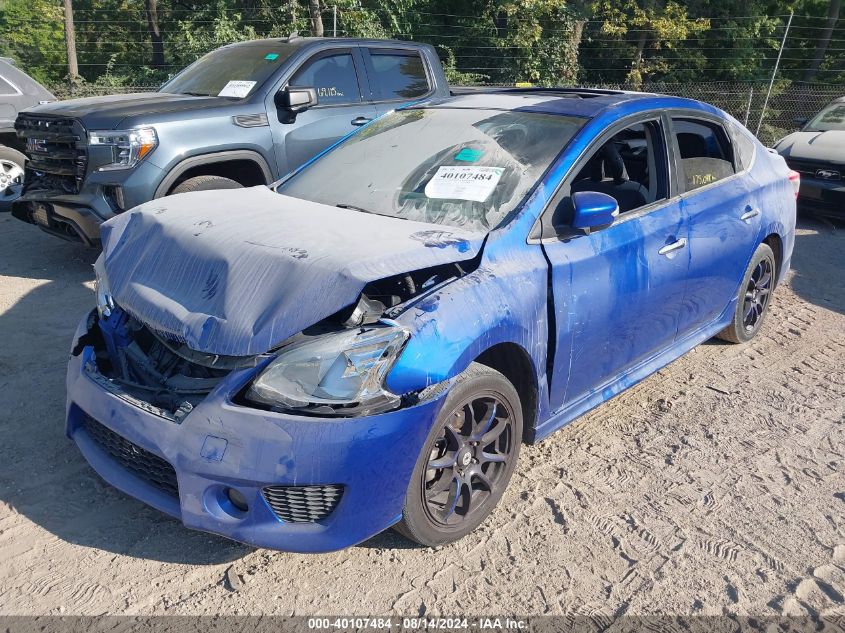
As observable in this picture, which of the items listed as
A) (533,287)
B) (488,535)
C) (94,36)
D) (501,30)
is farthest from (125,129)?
(94,36)

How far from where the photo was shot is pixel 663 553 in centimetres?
299

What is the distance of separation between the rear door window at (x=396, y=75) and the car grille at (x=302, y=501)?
216 inches

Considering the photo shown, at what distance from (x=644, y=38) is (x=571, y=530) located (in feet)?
70.1

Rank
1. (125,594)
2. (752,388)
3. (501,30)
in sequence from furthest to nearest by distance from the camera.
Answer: (501,30) → (752,388) → (125,594)

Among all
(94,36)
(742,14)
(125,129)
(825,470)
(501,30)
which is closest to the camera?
(825,470)

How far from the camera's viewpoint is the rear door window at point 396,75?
7297mm

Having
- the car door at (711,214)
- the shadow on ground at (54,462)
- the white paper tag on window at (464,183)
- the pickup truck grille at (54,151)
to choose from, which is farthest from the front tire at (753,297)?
the pickup truck grille at (54,151)

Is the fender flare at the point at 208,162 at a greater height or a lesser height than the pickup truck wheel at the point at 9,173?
greater

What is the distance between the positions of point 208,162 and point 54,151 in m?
Result: 1.30

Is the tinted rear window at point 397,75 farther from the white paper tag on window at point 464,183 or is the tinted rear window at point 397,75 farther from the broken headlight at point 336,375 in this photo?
the broken headlight at point 336,375

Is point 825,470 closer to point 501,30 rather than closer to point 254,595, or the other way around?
point 254,595

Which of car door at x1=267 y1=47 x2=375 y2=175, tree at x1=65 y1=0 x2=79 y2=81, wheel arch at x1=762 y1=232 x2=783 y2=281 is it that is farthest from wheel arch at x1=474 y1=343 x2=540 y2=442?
tree at x1=65 y1=0 x2=79 y2=81

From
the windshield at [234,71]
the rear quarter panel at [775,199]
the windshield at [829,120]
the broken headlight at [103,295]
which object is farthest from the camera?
the windshield at [829,120]

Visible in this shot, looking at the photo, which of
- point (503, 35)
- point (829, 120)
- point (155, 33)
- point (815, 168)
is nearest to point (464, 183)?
point (815, 168)
